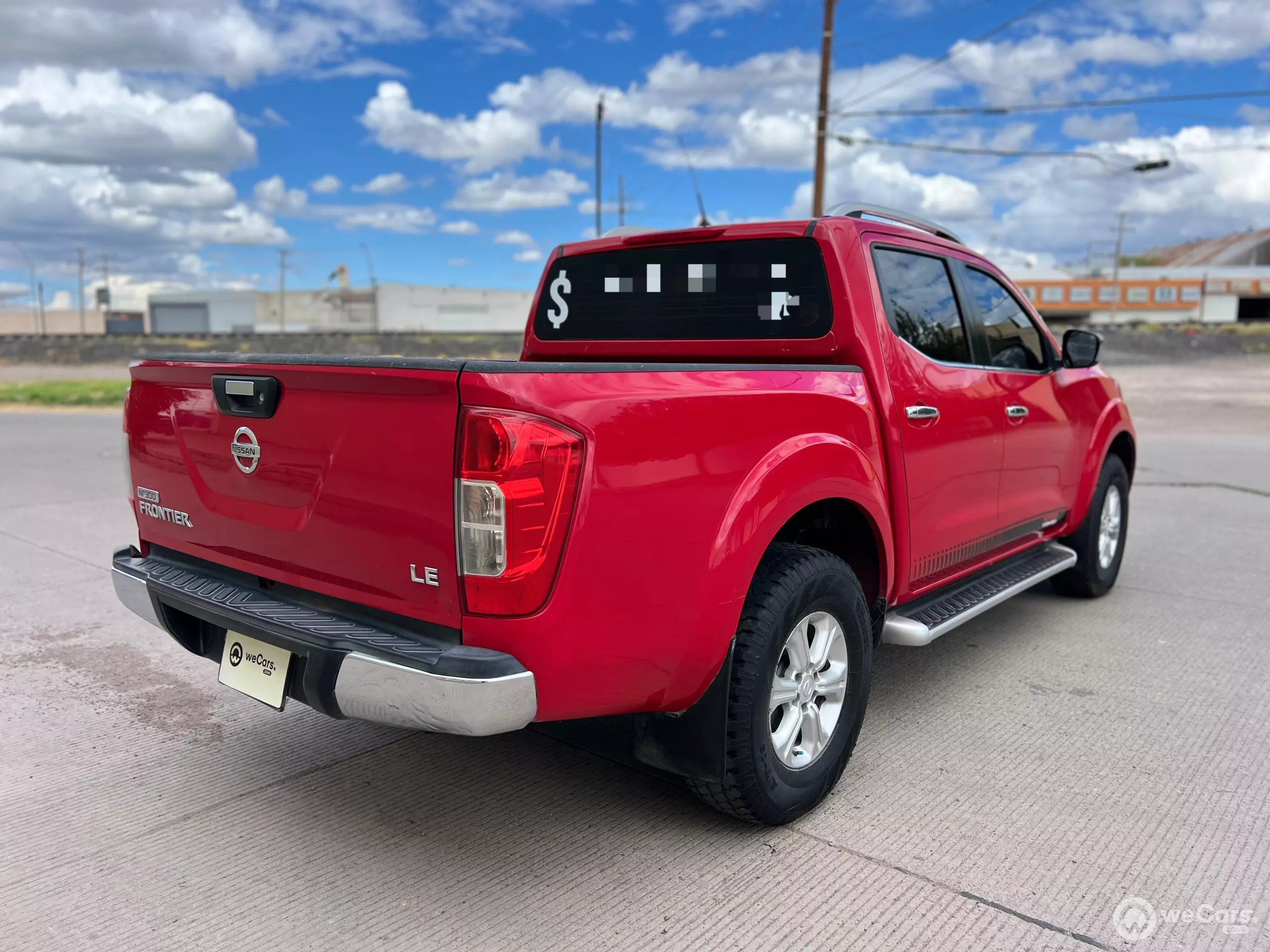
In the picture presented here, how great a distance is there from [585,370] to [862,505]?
1.28 meters

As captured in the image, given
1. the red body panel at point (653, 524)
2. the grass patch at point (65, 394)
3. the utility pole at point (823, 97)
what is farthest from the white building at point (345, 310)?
the red body panel at point (653, 524)

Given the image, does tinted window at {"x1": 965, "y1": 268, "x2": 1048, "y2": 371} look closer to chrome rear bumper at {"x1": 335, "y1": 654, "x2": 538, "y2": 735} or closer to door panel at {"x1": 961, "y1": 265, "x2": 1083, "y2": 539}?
door panel at {"x1": 961, "y1": 265, "x2": 1083, "y2": 539}

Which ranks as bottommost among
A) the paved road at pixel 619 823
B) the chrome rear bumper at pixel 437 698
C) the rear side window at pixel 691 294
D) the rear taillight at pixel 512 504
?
the paved road at pixel 619 823

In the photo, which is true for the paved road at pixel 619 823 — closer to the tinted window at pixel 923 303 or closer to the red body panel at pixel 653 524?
the red body panel at pixel 653 524

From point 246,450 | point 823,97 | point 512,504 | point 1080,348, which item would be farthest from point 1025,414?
point 823,97

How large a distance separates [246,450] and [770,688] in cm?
166

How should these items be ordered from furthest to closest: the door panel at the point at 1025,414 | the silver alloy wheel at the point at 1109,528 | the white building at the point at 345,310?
the white building at the point at 345,310 < the silver alloy wheel at the point at 1109,528 < the door panel at the point at 1025,414

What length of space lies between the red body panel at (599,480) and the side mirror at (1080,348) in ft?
5.78

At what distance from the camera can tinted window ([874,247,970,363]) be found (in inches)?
150

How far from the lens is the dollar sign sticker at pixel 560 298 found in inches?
176

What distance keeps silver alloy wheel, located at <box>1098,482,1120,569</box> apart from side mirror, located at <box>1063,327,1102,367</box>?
973 mm

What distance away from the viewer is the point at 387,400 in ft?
8.09

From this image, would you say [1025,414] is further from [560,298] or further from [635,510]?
[635,510]

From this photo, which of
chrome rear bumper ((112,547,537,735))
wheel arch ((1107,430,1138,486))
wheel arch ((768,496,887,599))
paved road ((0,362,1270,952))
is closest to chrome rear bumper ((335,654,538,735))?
chrome rear bumper ((112,547,537,735))
